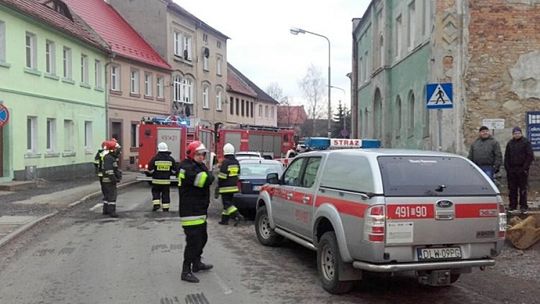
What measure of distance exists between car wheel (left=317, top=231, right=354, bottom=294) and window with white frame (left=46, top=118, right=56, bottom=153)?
20.6 meters

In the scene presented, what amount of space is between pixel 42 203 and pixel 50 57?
11.1 meters

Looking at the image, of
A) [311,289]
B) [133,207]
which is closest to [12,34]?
[133,207]

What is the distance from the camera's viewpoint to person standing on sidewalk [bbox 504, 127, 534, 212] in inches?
424

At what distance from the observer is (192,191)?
7461mm

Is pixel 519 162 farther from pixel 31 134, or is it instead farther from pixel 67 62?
pixel 67 62

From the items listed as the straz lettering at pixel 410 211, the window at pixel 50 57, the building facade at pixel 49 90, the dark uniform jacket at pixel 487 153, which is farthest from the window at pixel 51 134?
the straz lettering at pixel 410 211

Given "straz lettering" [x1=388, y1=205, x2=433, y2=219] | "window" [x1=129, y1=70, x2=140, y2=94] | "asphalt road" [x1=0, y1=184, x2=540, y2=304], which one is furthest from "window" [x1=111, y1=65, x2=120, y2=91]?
"straz lettering" [x1=388, y1=205, x2=433, y2=219]

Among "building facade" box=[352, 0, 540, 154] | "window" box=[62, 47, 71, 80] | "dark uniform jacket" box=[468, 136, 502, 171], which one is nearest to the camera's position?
"dark uniform jacket" box=[468, 136, 502, 171]

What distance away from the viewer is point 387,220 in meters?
6.00

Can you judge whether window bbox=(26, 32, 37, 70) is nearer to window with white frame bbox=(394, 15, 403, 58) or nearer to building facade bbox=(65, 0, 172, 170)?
building facade bbox=(65, 0, 172, 170)

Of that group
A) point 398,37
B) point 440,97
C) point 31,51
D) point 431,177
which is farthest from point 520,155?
point 31,51

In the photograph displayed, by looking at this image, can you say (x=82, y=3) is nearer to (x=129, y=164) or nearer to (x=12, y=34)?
(x=129, y=164)

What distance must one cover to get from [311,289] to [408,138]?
1568 cm

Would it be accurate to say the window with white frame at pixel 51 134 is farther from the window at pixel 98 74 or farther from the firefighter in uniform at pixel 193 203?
the firefighter in uniform at pixel 193 203
